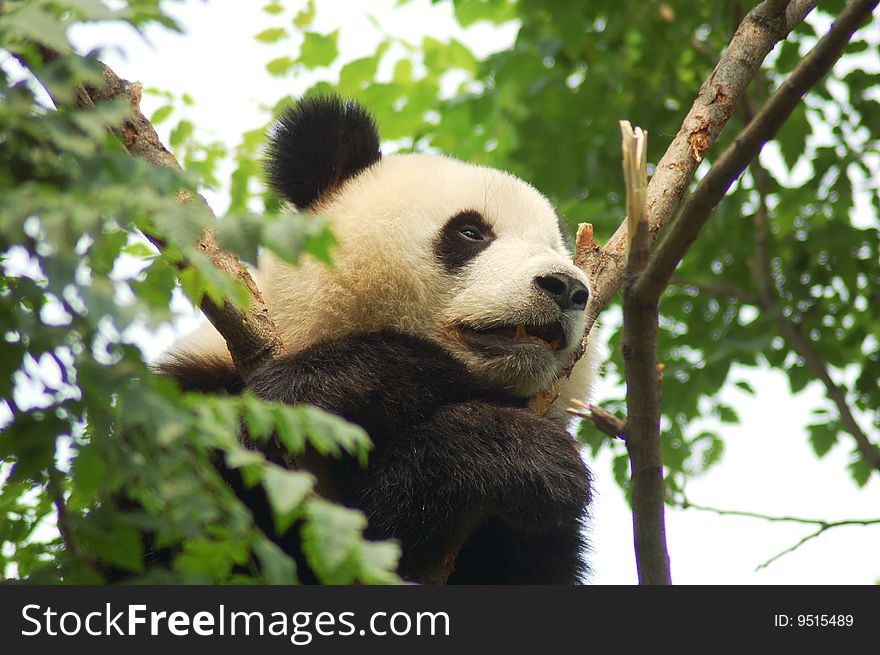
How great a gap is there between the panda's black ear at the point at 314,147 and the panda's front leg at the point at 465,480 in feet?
5.45

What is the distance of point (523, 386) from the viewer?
4.18 m

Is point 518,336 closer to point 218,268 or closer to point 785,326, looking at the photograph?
point 218,268

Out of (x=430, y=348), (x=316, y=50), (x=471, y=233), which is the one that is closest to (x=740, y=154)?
(x=430, y=348)

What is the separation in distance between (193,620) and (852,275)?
5.87m

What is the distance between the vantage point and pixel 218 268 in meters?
3.47

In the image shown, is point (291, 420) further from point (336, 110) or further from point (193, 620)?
point (336, 110)

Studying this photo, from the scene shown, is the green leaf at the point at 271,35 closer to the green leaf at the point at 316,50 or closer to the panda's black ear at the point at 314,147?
the green leaf at the point at 316,50

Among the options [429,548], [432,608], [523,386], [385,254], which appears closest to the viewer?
[432,608]

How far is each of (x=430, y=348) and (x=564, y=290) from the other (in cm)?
63

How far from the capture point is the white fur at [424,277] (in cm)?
421

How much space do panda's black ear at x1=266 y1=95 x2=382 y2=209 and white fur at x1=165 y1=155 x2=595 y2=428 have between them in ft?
0.32

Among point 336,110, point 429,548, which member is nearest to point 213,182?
point 336,110

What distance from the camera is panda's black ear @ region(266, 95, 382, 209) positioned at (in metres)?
4.80

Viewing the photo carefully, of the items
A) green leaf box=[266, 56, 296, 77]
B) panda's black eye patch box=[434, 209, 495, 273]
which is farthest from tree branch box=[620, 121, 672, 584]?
green leaf box=[266, 56, 296, 77]
